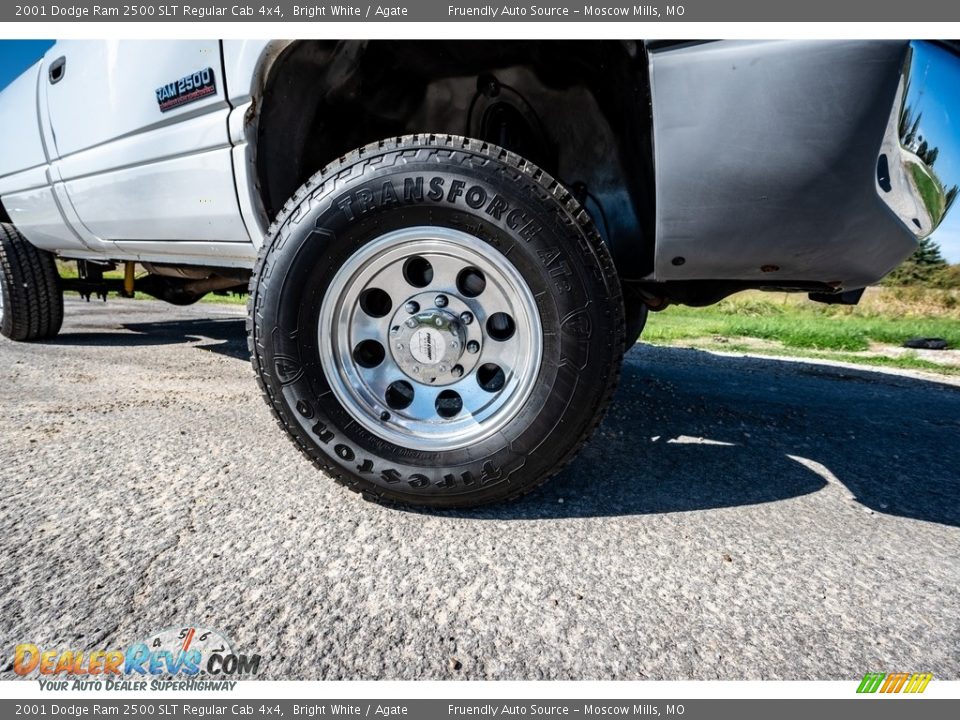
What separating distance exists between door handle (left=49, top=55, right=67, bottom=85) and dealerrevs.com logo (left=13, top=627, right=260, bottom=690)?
2.65 metres

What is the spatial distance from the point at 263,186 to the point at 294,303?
1.98ft

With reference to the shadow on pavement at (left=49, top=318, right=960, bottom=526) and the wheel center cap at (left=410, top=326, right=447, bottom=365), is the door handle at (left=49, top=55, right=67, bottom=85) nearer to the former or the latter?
the shadow on pavement at (left=49, top=318, right=960, bottom=526)

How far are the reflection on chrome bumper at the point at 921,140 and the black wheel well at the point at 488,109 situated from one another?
554 mm

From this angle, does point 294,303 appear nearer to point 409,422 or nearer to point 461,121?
point 409,422

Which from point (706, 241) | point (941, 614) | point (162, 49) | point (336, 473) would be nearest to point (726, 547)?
point (941, 614)

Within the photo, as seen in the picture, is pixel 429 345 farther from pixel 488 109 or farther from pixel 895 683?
pixel 895 683

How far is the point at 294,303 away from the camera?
1.28 m

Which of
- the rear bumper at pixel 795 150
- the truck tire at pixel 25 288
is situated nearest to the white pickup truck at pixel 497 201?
the rear bumper at pixel 795 150

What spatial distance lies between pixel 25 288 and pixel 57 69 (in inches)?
66.7

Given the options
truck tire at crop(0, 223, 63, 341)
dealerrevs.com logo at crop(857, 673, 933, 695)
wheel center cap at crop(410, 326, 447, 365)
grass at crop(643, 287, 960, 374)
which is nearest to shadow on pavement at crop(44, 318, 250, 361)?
truck tire at crop(0, 223, 63, 341)

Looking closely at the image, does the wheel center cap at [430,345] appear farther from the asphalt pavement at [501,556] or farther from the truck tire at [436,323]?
the asphalt pavement at [501,556]

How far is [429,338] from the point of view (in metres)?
1.33

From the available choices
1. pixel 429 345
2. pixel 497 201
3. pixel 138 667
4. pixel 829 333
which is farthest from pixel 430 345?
pixel 829 333

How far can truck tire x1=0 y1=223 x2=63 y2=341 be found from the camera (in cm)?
324
